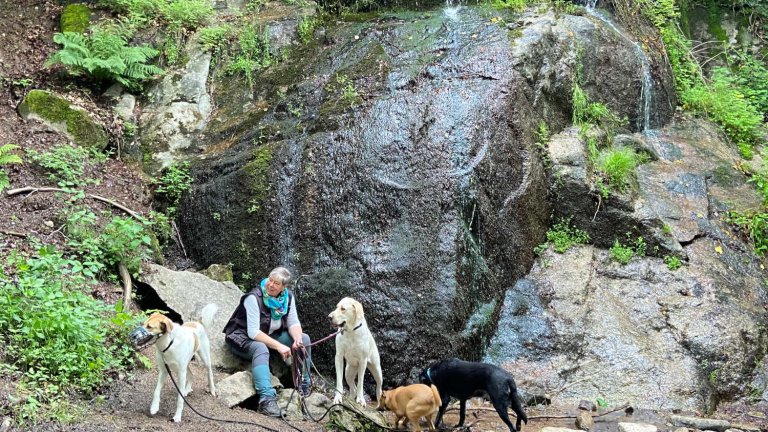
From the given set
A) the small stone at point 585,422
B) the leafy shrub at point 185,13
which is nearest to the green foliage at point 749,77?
the small stone at point 585,422

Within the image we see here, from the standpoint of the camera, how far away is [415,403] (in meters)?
5.86

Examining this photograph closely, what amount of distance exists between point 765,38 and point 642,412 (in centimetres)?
1156

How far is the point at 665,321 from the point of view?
8.30 m

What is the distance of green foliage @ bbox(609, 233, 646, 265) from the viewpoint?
358 inches

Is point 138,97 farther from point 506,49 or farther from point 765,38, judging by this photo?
point 765,38

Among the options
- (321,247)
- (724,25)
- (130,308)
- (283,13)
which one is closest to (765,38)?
(724,25)

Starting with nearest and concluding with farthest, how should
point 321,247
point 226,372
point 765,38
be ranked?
point 226,372
point 321,247
point 765,38

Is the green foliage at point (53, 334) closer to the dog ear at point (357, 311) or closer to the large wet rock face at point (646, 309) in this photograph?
the dog ear at point (357, 311)

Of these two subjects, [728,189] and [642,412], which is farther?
[728,189]

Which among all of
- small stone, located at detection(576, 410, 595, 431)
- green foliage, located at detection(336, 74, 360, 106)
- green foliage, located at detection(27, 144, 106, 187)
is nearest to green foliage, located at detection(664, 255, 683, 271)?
small stone, located at detection(576, 410, 595, 431)

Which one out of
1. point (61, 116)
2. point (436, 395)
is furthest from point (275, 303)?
point (61, 116)

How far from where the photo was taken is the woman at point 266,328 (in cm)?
662

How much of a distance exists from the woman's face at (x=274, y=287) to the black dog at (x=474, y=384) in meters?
1.78

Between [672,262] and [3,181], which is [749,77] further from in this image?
[3,181]
